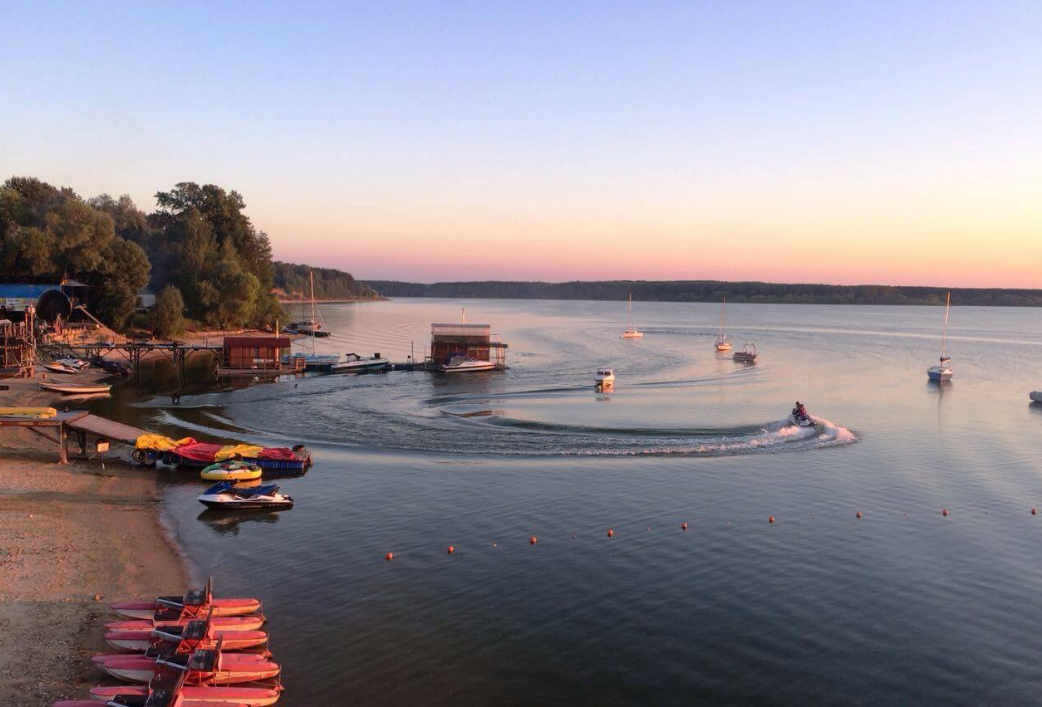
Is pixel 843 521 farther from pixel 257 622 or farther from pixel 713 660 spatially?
pixel 257 622

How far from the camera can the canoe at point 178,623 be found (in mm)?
20328

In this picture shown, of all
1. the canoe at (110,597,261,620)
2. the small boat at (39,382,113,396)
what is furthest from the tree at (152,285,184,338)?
the canoe at (110,597,261,620)

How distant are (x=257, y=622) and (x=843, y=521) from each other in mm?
26332

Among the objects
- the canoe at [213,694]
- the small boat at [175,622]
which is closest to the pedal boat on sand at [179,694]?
the canoe at [213,694]

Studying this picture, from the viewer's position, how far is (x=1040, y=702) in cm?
1978

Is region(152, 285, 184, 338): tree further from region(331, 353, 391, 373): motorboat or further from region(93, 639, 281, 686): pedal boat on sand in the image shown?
region(93, 639, 281, 686): pedal boat on sand

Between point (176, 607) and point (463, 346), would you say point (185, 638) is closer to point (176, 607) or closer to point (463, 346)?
point (176, 607)

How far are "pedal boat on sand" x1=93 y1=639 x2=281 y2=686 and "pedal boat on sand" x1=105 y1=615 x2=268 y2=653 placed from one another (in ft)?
1.13

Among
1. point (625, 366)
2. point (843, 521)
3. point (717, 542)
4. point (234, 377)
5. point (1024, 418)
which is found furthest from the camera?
point (625, 366)

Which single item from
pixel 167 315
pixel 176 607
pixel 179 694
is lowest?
pixel 179 694

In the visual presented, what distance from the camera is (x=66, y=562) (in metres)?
26.3

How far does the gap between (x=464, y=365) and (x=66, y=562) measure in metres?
69.1

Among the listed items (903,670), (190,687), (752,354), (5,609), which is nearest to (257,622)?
(190,687)

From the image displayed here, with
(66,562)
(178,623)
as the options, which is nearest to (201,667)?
(178,623)
